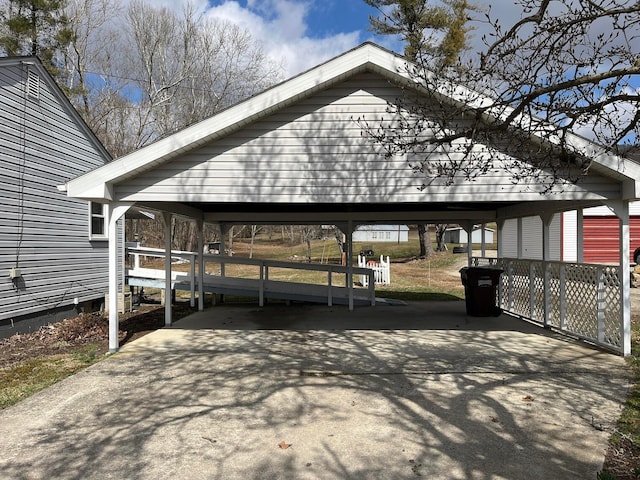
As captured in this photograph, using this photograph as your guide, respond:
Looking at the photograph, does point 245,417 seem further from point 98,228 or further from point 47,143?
point 98,228

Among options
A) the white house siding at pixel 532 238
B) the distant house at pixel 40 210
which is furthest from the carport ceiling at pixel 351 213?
the white house siding at pixel 532 238

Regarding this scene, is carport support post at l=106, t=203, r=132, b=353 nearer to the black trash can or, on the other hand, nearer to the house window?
the house window

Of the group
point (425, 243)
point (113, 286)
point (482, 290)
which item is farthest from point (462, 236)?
point (113, 286)

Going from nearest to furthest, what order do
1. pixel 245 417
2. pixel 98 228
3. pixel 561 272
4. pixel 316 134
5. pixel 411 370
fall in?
pixel 245 417, pixel 411 370, pixel 316 134, pixel 561 272, pixel 98 228

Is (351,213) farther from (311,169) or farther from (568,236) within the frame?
(568,236)

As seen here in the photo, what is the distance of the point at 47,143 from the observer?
10344 millimetres

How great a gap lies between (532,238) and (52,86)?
20.1 m

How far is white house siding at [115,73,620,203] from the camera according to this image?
7.34 m

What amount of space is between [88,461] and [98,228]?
32.2 feet

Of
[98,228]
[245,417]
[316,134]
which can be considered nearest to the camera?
[245,417]

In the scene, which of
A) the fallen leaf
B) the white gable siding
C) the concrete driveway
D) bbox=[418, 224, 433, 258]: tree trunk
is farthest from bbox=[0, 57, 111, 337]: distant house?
bbox=[418, 224, 433, 258]: tree trunk

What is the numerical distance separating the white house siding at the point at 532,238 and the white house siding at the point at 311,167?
12.8 metres

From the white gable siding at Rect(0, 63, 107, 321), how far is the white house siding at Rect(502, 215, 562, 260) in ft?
48.7

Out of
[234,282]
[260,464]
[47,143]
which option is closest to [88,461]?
[260,464]
